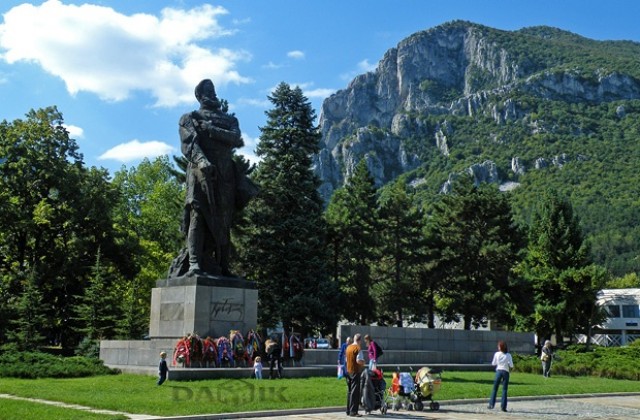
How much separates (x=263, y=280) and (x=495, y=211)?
53.8ft

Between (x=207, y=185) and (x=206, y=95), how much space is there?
3.04m

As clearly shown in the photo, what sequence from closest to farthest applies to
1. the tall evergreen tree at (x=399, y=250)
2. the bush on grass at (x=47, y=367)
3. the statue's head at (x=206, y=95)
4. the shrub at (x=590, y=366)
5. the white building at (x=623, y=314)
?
the bush on grass at (x=47, y=367) < the statue's head at (x=206, y=95) < the shrub at (x=590, y=366) < the tall evergreen tree at (x=399, y=250) < the white building at (x=623, y=314)

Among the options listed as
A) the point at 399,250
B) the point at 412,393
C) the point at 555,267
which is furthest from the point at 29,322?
the point at 555,267

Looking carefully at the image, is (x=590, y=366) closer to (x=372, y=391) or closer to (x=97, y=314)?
(x=372, y=391)

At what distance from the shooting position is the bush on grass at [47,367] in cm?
1891

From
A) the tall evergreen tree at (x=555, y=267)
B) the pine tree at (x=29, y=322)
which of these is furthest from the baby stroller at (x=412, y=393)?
the tall evergreen tree at (x=555, y=267)

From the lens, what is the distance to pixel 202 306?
19891 millimetres

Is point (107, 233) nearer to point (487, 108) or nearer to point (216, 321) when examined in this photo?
point (216, 321)

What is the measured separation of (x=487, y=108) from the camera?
193 meters

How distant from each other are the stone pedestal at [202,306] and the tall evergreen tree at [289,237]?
45.9 ft

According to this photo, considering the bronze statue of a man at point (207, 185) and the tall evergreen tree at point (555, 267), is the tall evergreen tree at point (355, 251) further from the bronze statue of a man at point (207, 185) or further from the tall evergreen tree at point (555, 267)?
the bronze statue of a man at point (207, 185)

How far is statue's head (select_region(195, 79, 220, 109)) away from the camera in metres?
22.1

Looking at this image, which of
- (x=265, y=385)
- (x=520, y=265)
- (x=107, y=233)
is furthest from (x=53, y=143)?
(x=520, y=265)

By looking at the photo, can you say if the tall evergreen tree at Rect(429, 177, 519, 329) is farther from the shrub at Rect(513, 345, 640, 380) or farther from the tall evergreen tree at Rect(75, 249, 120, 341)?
the tall evergreen tree at Rect(75, 249, 120, 341)
